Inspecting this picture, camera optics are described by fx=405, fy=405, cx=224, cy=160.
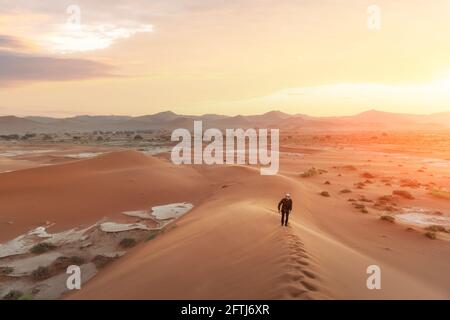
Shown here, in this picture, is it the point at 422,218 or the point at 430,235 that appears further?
the point at 422,218

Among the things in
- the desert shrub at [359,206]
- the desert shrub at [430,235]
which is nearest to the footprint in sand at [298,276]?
the desert shrub at [430,235]

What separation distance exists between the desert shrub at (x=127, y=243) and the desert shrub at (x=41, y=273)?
2889 mm

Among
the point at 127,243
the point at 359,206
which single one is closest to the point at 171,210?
the point at 127,243

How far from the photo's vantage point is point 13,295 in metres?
11.0

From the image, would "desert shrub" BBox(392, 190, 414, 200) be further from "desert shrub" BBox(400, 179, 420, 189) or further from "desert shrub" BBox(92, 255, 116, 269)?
"desert shrub" BBox(92, 255, 116, 269)

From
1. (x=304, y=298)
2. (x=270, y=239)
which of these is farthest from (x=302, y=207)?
(x=304, y=298)

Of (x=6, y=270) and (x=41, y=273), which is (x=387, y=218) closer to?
(x=41, y=273)

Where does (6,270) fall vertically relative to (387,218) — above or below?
below

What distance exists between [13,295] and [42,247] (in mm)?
3823

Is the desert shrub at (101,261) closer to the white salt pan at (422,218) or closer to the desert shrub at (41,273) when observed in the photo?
the desert shrub at (41,273)

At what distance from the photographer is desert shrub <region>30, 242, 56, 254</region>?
14457 millimetres

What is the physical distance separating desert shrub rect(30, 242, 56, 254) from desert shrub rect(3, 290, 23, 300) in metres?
3.31
